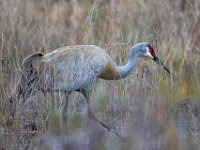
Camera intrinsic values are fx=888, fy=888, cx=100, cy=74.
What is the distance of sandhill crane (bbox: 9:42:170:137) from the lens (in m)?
8.95

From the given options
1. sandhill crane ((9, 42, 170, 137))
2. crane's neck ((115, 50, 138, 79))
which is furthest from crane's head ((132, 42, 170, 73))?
sandhill crane ((9, 42, 170, 137))

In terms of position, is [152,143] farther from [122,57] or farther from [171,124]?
[122,57]

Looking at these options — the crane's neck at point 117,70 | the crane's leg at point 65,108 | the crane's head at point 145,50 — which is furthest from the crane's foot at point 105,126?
the crane's head at point 145,50

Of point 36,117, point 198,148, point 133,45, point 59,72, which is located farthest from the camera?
point 133,45

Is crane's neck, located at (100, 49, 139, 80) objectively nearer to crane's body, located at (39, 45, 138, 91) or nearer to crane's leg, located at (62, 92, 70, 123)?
crane's body, located at (39, 45, 138, 91)

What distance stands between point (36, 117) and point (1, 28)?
1.57 m

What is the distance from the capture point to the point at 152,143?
7988mm

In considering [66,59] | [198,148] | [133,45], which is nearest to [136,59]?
[133,45]

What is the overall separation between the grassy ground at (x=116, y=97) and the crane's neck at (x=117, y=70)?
0.11m

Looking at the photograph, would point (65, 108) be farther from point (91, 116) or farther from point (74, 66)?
point (74, 66)

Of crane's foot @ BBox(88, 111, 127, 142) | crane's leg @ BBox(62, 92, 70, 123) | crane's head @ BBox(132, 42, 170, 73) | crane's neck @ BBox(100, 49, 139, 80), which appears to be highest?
crane's head @ BBox(132, 42, 170, 73)

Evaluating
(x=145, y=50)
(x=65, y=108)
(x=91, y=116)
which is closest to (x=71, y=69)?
(x=65, y=108)

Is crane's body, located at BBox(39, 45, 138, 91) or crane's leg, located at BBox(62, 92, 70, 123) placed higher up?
crane's body, located at BBox(39, 45, 138, 91)

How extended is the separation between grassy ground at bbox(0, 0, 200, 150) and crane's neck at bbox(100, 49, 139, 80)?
0.34 ft
